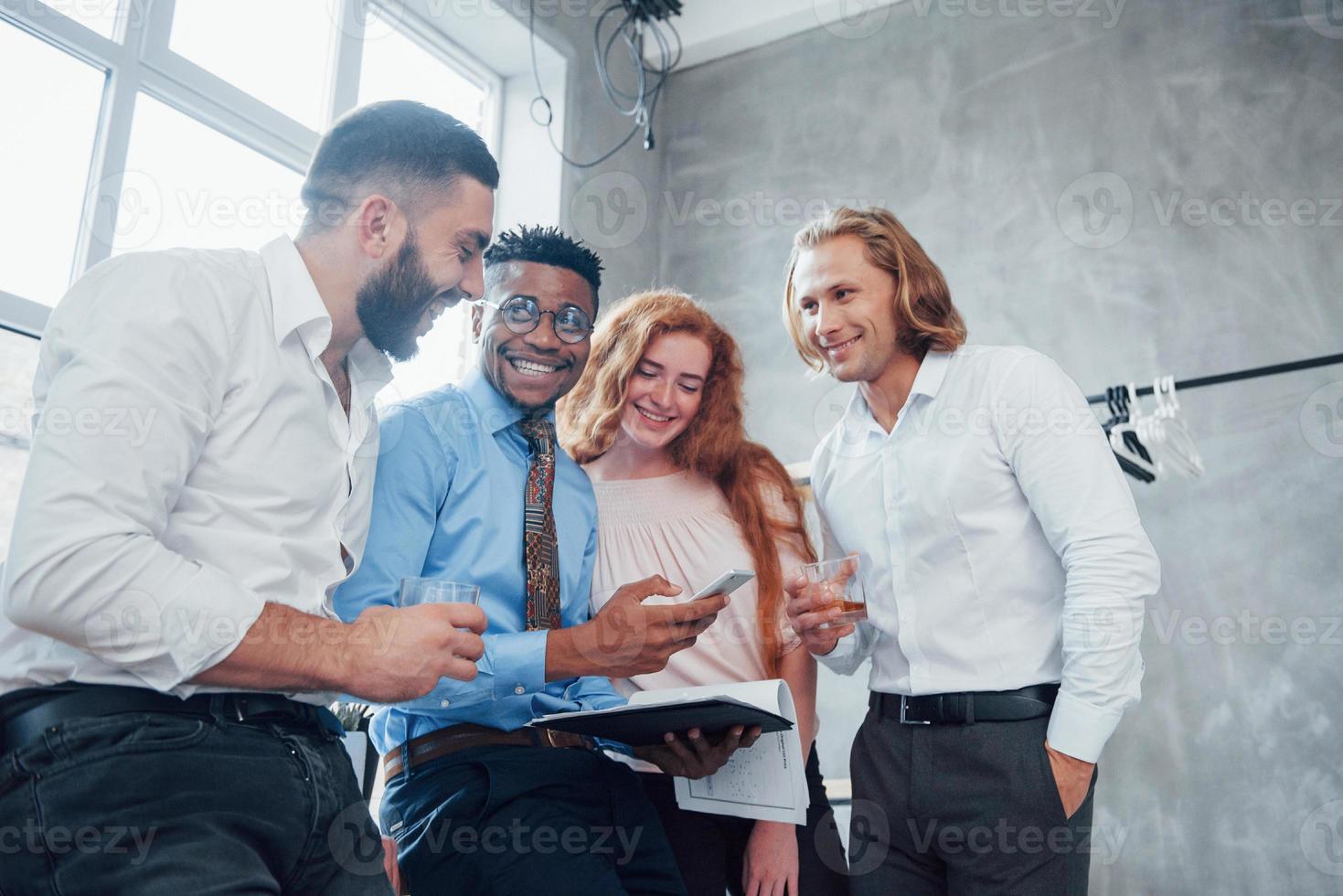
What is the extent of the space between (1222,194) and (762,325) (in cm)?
146

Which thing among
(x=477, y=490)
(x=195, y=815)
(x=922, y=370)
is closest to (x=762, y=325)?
Answer: (x=922, y=370)

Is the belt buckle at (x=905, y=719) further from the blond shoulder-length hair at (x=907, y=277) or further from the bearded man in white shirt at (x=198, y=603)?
the bearded man in white shirt at (x=198, y=603)

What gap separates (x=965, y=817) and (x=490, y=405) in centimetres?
99

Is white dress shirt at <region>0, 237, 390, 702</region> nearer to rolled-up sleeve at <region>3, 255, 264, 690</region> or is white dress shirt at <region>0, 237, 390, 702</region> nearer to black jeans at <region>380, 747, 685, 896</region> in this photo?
rolled-up sleeve at <region>3, 255, 264, 690</region>

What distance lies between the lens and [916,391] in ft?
5.96

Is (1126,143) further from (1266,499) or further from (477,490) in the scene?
(477,490)

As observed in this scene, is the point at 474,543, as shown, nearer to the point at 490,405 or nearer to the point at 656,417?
the point at 490,405

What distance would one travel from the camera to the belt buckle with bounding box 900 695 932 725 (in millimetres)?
1648

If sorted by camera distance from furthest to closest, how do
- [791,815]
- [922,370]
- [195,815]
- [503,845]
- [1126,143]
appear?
[1126,143] < [922,370] < [791,815] < [503,845] < [195,815]

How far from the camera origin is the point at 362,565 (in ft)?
4.96

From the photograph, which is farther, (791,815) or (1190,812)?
(1190,812)

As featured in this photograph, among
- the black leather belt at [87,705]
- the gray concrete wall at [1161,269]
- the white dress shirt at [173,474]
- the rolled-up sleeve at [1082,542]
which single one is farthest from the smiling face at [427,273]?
the gray concrete wall at [1161,269]

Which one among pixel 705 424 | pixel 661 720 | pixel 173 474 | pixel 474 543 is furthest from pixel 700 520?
pixel 173 474

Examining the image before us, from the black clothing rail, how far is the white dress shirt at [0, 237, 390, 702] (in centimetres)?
195
